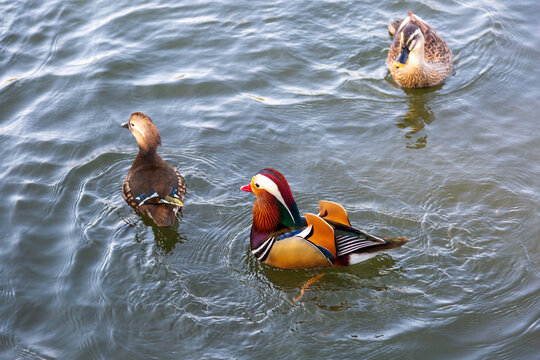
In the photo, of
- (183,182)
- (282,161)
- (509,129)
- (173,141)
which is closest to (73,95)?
(173,141)

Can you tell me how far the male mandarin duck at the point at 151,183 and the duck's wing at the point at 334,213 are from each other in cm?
167

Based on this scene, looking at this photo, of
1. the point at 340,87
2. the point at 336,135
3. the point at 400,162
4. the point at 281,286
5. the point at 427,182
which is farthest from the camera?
the point at 340,87

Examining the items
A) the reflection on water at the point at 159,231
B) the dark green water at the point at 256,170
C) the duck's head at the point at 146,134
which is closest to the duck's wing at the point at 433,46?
the dark green water at the point at 256,170

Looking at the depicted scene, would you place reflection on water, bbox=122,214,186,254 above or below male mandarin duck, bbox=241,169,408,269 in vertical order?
below

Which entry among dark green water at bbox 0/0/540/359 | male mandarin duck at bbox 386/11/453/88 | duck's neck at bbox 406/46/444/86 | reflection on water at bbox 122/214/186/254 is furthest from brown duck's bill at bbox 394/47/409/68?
reflection on water at bbox 122/214/186/254

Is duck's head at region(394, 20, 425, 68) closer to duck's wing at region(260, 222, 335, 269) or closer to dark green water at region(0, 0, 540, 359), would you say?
dark green water at region(0, 0, 540, 359)

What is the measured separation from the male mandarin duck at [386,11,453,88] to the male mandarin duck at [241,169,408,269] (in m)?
3.57

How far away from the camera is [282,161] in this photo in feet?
24.4

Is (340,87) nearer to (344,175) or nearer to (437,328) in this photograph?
(344,175)

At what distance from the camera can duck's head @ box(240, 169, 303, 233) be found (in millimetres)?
5742

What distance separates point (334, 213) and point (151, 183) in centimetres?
221

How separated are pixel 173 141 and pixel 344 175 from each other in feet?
8.09

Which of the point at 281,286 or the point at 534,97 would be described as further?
the point at 534,97

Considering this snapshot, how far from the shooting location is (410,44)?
8.72 metres
